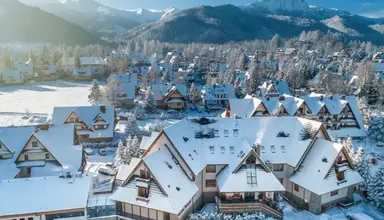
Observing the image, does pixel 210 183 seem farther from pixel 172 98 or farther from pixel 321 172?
pixel 172 98

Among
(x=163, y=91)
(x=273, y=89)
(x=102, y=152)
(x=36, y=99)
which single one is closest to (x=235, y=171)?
(x=102, y=152)

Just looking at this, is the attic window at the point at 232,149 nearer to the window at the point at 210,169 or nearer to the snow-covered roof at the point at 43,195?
the window at the point at 210,169

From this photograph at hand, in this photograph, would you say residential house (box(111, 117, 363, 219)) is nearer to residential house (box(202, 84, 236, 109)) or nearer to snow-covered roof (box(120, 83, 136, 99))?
residential house (box(202, 84, 236, 109))

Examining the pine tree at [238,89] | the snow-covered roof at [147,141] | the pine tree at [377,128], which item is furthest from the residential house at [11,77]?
the pine tree at [377,128]

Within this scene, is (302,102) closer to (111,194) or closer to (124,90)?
(111,194)

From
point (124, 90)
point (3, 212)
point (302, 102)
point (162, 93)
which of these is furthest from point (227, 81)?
point (3, 212)

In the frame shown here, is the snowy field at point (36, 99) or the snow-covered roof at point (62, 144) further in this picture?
the snowy field at point (36, 99)

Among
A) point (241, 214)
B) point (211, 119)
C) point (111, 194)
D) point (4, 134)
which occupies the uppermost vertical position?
point (211, 119)
